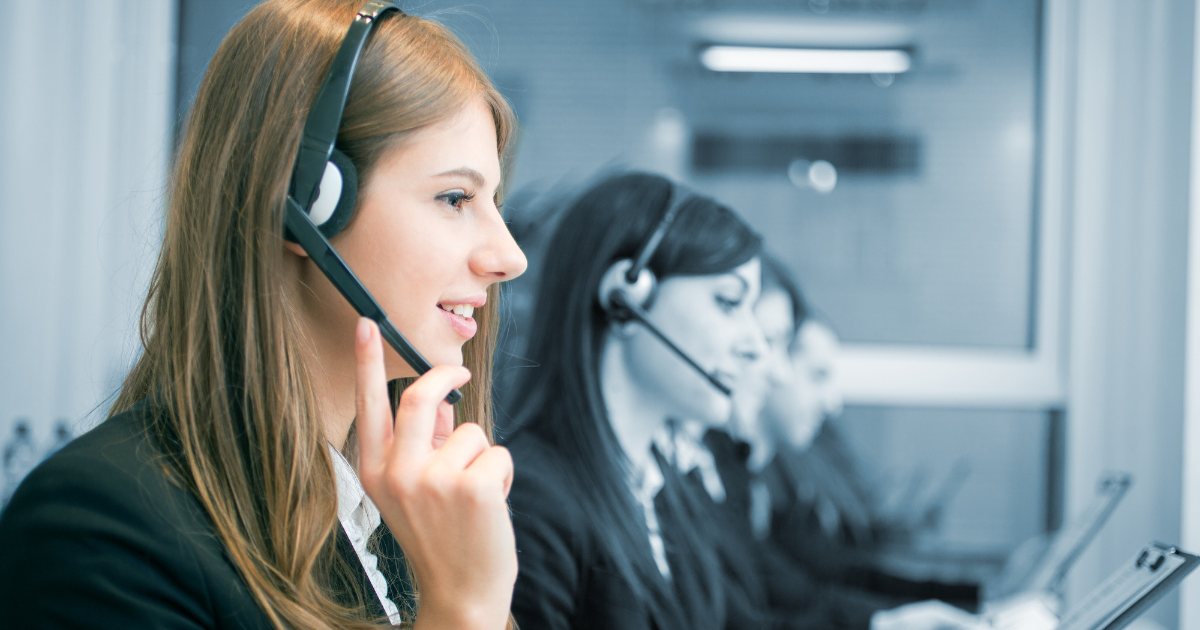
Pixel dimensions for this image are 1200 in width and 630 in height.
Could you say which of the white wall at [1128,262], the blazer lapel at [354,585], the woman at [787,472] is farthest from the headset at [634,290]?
the white wall at [1128,262]

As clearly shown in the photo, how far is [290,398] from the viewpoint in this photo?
0.55 meters

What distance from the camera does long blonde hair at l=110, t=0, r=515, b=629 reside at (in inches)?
20.4

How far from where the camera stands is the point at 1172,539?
4.45ft

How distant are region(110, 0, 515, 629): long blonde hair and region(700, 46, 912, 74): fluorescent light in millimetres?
1146

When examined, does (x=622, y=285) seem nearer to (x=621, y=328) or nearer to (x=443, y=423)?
(x=621, y=328)

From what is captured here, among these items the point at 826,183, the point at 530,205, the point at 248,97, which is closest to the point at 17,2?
the point at 530,205

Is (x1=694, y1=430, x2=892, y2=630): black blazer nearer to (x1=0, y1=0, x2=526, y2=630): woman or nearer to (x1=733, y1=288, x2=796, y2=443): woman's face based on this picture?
(x1=733, y1=288, x2=796, y2=443): woman's face

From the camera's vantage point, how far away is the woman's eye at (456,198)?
2.06 feet

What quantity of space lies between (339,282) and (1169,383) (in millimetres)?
1500

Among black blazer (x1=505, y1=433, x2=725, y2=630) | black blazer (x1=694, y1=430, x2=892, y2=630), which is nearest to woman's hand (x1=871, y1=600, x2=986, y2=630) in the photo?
black blazer (x1=694, y1=430, x2=892, y2=630)

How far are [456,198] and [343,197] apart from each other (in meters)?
0.10

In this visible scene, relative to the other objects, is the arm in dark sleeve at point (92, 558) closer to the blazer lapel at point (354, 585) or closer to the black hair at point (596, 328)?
the blazer lapel at point (354, 585)

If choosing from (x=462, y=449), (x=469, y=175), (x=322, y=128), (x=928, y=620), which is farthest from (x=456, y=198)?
(x=928, y=620)

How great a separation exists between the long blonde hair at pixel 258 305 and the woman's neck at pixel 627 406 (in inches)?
24.3
